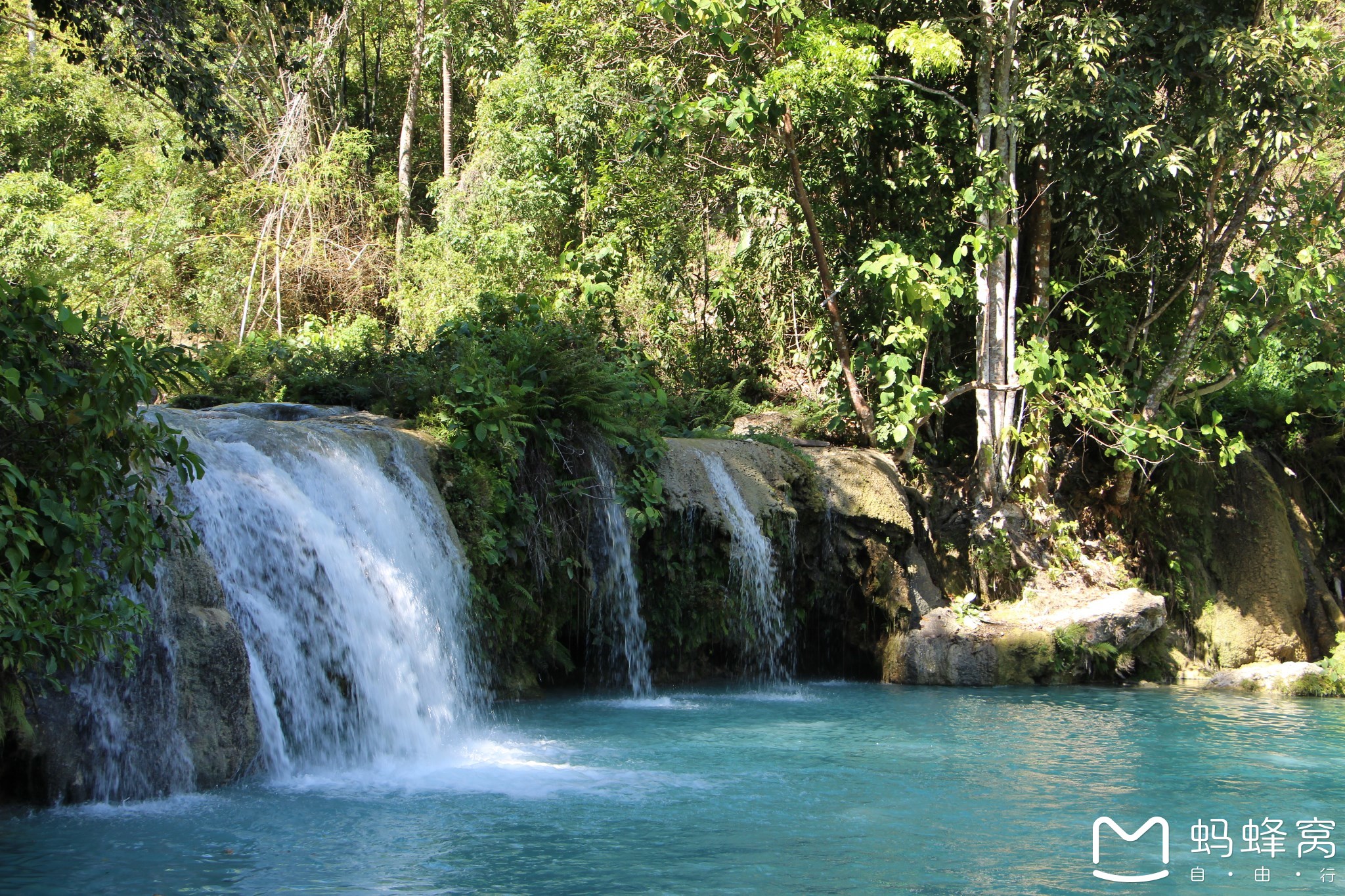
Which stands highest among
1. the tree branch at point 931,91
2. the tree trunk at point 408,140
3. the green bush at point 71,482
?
the tree trunk at point 408,140

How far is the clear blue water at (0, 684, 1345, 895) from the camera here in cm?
507

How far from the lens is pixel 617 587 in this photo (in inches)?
442

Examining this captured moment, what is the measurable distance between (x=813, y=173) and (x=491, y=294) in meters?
4.26

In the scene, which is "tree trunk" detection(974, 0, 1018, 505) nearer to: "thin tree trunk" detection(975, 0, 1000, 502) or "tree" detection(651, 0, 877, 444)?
"thin tree trunk" detection(975, 0, 1000, 502)

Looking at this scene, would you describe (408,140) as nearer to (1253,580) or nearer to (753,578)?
(753,578)

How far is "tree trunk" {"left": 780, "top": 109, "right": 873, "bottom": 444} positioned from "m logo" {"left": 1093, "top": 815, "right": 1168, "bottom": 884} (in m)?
8.00

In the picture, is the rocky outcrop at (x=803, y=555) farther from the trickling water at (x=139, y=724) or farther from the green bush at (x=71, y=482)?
the green bush at (x=71, y=482)

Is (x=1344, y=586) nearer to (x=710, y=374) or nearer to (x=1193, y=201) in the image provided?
(x=1193, y=201)

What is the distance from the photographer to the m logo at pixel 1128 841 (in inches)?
206

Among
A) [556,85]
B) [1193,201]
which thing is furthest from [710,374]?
[1193,201]

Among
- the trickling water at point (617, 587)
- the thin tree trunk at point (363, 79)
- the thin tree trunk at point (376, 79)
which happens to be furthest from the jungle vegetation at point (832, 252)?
the thin tree trunk at point (376, 79)

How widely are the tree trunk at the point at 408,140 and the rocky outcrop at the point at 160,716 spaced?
15405 millimetres

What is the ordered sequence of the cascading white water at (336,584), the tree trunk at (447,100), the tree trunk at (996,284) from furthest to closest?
the tree trunk at (447,100)
the tree trunk at (996,284)
the cascading white water at (336,584)

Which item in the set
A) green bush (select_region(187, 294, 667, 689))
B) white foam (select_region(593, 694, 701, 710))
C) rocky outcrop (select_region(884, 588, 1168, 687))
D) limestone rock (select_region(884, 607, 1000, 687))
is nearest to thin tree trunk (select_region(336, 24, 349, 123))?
green bush (select_region(187, 294, 667, 689))
